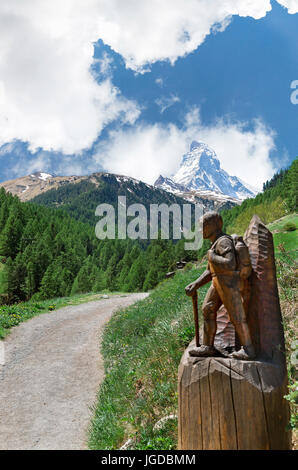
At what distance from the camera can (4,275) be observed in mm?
57688

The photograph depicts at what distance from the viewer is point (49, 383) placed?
9203 millimetres

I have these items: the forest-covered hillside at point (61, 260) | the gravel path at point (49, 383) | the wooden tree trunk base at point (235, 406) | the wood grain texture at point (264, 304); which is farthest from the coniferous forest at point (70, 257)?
the wooden tree trunk base at point (235, 406)

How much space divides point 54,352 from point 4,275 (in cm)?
5042

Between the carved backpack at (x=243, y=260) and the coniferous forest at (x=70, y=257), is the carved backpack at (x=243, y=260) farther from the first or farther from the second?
the coniferous forest at (x=70, y=257)

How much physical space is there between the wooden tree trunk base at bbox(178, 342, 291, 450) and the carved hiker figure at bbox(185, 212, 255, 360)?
0.15m

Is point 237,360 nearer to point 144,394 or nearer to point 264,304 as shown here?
point 264,304

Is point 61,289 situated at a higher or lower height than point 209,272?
lower

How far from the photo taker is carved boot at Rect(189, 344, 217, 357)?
3.23m

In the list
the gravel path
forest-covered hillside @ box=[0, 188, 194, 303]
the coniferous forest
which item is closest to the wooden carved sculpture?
the gravel path

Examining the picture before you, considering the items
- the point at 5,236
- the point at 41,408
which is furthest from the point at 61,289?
the point at 41,408

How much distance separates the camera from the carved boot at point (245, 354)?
10.0 ft

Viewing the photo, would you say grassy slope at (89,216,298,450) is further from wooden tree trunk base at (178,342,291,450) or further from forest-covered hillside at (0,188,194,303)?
forest-covered hillside at (0,188,194,303)

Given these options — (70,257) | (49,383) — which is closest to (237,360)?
(49,383)
